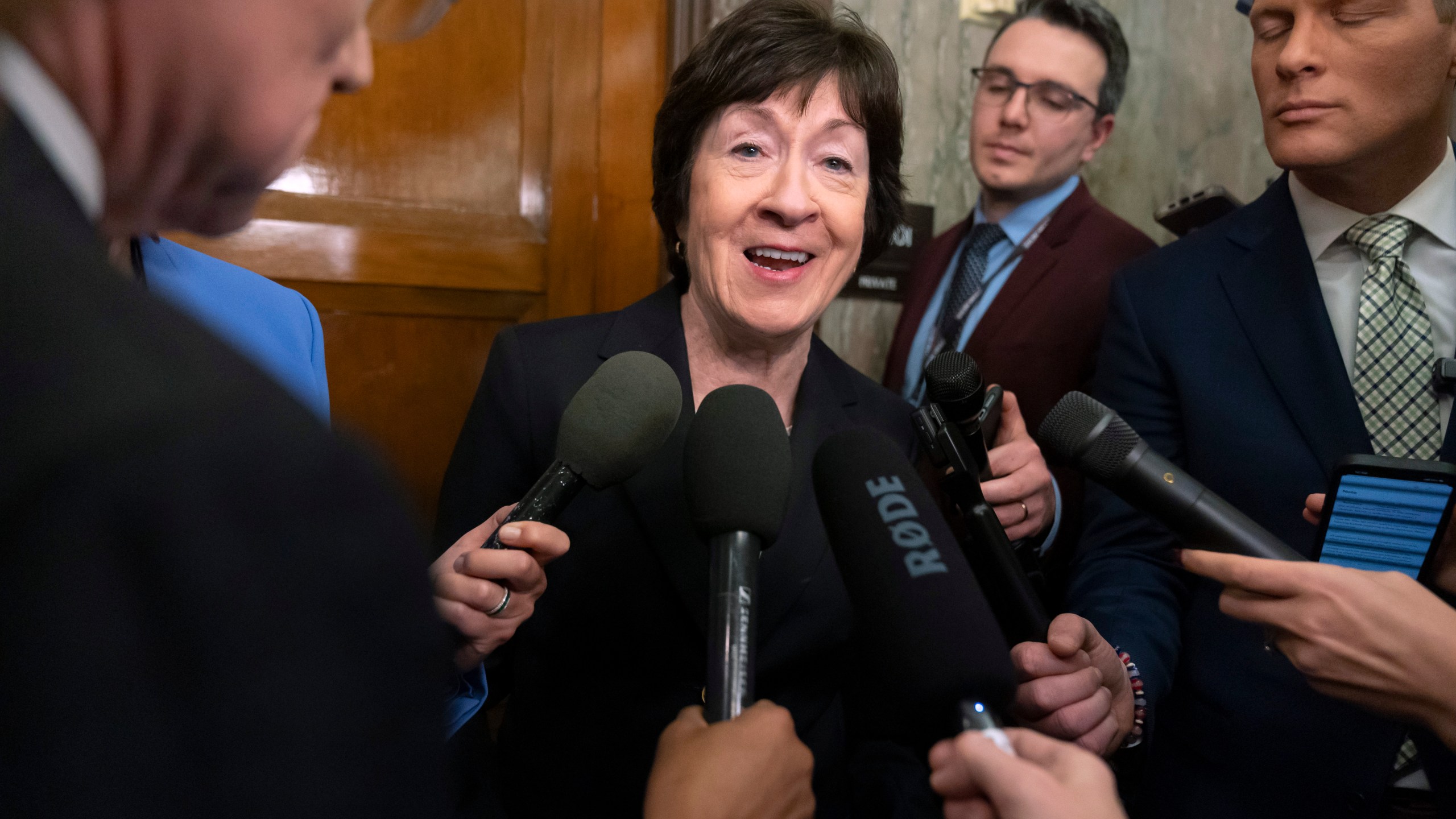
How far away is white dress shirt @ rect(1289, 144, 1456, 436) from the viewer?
52.0 inches

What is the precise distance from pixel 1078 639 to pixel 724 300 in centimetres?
67

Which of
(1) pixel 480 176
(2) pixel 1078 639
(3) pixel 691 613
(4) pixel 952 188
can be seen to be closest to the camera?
(2) pixel 1078 639

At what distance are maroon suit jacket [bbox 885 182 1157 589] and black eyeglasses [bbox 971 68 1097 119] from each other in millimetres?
192


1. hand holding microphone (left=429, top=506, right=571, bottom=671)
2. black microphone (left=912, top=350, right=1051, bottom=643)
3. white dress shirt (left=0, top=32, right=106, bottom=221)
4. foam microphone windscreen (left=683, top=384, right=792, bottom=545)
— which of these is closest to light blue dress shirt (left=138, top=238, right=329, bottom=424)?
hand holding microphone (left=429, top=506, right=571, bottom=671)

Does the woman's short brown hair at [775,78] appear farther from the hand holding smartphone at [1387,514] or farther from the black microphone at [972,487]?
the hand holding smartphone at [1387,514]

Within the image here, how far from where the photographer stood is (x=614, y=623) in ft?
4.22

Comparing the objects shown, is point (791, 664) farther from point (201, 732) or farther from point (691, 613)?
point (201, 732)

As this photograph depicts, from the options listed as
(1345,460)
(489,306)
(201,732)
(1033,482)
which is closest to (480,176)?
(489,306)

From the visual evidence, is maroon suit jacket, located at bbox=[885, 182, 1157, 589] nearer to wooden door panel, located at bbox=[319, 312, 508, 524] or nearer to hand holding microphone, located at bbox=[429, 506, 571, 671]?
wooden door panel, located at bbox=[319, 312, 508, 524]

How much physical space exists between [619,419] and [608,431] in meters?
0.02

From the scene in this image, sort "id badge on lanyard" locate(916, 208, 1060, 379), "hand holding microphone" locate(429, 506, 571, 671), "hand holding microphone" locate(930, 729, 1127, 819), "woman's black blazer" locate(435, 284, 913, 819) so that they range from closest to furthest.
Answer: "hand holding microphone" locate(930, 729, 1127, 819), "hand holding microphone" locate(429, 506, 571, 671), "woman's black blazer" locate(435, 284, 913, 819), "id badge on lanyard" locate(916, 208, 1060, 379)

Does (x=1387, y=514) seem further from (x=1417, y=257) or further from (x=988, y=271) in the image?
(x=988, y=271)

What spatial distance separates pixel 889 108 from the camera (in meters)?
1.43

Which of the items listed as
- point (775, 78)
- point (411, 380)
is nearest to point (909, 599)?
point (775, 78)
